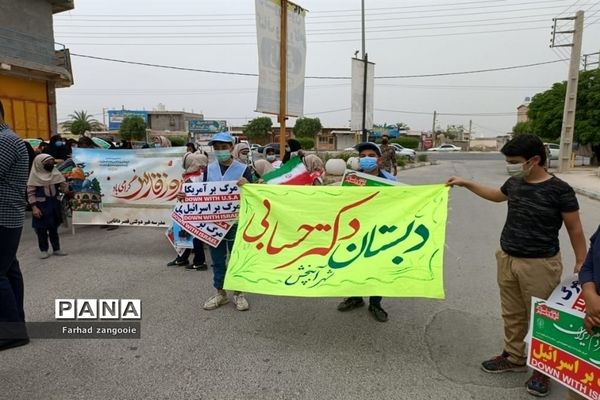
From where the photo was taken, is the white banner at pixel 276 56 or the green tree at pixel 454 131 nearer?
the white banner at pixel 276 56

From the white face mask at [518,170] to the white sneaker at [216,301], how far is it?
2949 mm

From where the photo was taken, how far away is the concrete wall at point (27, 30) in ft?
49.6

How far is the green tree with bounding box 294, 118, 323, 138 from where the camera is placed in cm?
6756

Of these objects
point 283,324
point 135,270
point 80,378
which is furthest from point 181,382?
point 135,270

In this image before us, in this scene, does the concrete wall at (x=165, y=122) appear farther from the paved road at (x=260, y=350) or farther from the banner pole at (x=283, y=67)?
the paved road at (x=260, y=350)

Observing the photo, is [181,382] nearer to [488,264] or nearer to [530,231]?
[530,231]

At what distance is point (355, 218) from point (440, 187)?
0.75 metres

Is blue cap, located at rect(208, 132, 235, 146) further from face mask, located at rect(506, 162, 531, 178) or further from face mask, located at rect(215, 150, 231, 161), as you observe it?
face mask, located at rect(506, 162, 531, 178)

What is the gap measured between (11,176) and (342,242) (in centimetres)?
271

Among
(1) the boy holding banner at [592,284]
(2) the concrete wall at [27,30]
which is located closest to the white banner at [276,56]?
(1) the boy holding banner at [592,284]

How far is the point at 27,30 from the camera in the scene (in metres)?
16.0

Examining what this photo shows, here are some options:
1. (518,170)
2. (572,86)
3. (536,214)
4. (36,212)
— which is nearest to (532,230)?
(536,214)

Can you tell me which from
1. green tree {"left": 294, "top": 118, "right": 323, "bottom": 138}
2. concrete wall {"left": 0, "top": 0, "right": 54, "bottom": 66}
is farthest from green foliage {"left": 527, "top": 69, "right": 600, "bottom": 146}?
green tree {"left": 294, "top": 118, "right": 323, "bottom": 138}

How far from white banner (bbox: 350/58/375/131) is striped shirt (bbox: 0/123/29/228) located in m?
10.3
